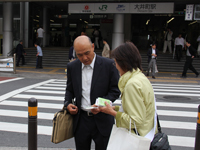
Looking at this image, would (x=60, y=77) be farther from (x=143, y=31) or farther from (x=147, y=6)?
(x=143, y=31)

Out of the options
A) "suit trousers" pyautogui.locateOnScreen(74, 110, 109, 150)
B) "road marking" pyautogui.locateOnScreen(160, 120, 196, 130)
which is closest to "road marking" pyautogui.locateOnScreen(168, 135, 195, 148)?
"road marking" pyautogui.locateOnScreen(160, 120, 196, 130)

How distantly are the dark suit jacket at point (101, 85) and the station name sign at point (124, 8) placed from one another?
16.1 m

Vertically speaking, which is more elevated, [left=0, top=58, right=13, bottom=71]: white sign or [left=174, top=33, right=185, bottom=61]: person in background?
[left=174, top=33, right=185, bottom=61]: person in background

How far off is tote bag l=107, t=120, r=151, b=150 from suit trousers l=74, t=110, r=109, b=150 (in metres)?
0.63

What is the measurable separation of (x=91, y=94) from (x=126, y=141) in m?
0.86

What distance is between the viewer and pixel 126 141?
2141 millimetres

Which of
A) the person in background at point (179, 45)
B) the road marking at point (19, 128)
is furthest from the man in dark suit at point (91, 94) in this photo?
the person in background at point (179, 45)

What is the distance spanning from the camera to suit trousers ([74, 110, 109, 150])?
2.87 metres

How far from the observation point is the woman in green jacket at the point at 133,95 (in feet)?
6.97

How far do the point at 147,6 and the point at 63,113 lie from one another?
16585mm

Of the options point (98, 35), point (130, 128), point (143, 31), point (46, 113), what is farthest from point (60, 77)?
point (143, 31)

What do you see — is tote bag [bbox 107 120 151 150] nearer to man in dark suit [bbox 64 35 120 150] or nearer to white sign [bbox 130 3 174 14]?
man in dark suit [bbox 64 35 120 150]

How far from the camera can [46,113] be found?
7090mm

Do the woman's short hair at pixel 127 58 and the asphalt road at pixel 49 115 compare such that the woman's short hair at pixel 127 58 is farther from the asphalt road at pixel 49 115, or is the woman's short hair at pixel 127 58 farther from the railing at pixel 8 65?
the railing at pixel 8 65
